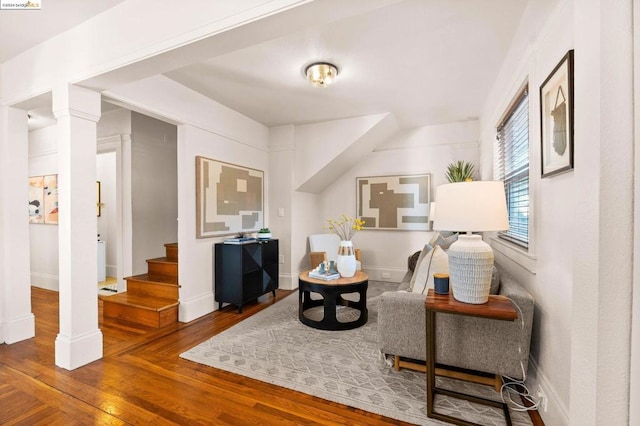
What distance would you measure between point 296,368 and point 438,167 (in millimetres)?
3658

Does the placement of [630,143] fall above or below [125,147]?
below

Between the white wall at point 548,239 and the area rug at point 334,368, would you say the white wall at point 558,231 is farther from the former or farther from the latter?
the area rug at point 334,368

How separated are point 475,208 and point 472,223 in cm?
8

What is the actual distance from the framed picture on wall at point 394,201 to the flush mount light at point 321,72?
2.44m

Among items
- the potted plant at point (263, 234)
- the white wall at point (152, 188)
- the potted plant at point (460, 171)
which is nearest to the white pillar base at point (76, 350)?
the white wall at point (152, 188)

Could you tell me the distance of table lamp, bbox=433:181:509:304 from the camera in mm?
1545

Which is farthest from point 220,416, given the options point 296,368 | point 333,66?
point 333,66

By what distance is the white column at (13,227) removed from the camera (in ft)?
8.49

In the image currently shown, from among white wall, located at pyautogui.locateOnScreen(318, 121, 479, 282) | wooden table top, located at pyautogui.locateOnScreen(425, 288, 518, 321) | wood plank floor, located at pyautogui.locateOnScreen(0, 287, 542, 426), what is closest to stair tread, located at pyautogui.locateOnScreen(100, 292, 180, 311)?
wood plank floor, located at pyautogui.locateOnScreen(0, 287, 542, 426)

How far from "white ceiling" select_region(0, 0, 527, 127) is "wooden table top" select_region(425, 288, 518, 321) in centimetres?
160

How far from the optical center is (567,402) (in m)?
1.37

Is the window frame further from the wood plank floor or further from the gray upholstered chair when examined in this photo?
the wood plank floor

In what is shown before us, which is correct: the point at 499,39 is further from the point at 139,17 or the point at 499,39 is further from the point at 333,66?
the point at 139,17

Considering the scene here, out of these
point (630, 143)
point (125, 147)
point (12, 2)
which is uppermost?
point (12, 2)
